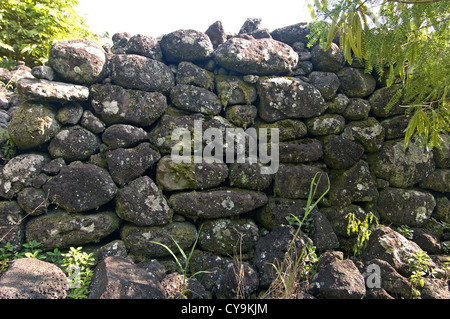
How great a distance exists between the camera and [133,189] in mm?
3178

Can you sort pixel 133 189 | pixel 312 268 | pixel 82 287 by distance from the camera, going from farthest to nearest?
1. pixel 133 189
2. pixel 312 268
3. pixel 82 287

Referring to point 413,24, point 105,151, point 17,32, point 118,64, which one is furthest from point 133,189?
point 413,24

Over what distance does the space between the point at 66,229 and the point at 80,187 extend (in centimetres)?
47

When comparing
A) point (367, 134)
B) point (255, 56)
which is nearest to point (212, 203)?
point (255, 56)

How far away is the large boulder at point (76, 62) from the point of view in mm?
3293

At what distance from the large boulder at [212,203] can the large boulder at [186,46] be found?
1.92 meters

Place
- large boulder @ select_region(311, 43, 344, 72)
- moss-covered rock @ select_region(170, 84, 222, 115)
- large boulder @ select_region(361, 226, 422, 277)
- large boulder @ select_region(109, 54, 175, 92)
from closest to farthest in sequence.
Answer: large boulder @ select_region(361, 226, 422, 277)
large boulder @ select_region(109, 54, 175, 92)
moss-covered rock @ select_region(170, 84, 222, 115)
large boulder @ select_region(311, 43, 344, 72)

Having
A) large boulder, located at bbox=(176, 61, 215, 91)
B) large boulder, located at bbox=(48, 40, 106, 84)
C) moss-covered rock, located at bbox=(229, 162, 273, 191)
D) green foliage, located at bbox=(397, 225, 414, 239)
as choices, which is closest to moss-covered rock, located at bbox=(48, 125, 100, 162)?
large boulder, located at bbox=(48, 40, 106, 84)

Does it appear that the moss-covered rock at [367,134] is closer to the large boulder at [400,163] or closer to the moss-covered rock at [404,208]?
the large boulder at [400,163]

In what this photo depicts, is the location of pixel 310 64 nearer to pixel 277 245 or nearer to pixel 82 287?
pixel 277 245

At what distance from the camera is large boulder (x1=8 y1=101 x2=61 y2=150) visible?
3.11 meters

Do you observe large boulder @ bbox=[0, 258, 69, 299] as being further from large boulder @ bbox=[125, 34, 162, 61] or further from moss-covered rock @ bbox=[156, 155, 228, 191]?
large boulder @ bbox=[125, 34, 162, 61]

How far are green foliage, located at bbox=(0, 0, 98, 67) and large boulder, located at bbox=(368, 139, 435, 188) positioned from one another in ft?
16.1

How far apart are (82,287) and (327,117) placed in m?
3.44
